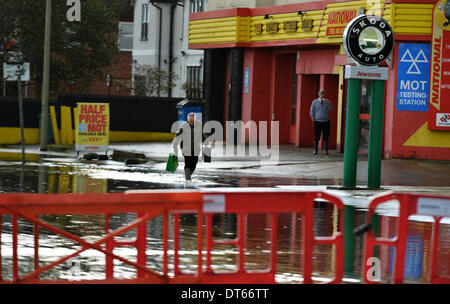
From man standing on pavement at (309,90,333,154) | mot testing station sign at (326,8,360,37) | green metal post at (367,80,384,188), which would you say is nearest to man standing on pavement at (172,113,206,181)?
green metal post at (367,80,384,188)

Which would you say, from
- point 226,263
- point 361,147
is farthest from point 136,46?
point 226,263

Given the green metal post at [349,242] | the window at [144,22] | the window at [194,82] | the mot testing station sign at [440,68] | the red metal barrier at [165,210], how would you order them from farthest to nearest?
the window at [144,22] < the window at [194,82] < the mot testing station sign at [440,68] < the green metal post at [349,242] < the red metal barrier at [165,210]

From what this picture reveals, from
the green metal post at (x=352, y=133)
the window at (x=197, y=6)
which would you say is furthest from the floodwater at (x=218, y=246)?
the window at (x=197, y=6)

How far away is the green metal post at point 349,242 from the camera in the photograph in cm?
1060

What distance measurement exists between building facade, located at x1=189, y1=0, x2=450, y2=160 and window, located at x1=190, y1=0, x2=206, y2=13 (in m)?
11.5

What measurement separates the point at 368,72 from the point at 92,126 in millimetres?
11355

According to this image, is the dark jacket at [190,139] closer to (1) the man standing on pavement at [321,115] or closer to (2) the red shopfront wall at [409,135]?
(2) the red shopfront wall at [409,135]

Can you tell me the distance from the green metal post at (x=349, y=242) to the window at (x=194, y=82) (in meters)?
29.7

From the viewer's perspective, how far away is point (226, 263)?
10.7 m

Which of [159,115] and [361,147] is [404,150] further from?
[159,115]

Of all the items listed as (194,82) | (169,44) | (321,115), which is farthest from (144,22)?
(321,115)

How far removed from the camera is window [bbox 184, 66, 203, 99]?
46.0 m

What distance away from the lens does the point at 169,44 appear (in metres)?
51.6

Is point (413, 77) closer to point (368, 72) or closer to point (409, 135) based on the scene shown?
point (409, 135)
